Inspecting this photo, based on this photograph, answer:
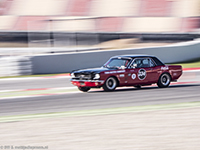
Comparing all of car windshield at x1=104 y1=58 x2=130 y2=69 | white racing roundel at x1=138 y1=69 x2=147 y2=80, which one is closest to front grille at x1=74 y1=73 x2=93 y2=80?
car windshield at x1=104 y1=58 x2=130 y2=69

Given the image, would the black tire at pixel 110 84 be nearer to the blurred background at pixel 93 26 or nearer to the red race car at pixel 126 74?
the red race car at pixel 126 74

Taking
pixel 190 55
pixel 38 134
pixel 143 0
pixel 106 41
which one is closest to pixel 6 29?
pixel 106 41

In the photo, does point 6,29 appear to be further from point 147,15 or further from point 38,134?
point 38,134

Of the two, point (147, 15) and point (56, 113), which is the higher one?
point (147, 15)

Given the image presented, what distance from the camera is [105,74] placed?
11438 millimetres

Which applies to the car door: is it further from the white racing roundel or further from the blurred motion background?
the blurred motion background

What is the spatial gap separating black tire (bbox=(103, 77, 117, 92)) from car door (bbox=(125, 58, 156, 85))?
1.23ft

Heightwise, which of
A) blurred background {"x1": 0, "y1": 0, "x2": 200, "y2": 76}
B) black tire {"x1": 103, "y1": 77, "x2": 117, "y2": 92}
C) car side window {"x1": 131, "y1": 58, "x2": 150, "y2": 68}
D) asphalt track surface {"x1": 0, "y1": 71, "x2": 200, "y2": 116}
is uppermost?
blurred background {"x1": 0, "y1": 0, "x2": 200, "y2": 76}

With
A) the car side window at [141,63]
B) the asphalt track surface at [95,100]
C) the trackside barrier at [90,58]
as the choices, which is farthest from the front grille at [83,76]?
the trackside barrier at [90,58]

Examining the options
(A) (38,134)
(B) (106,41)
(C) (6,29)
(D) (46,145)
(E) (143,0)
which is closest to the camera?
(D) (46,145)

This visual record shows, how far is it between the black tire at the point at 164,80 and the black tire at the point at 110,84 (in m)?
Result: 1.65

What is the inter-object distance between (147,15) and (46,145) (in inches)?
957

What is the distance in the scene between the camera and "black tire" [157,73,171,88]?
12539 mm

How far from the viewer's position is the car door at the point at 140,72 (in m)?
11.9
